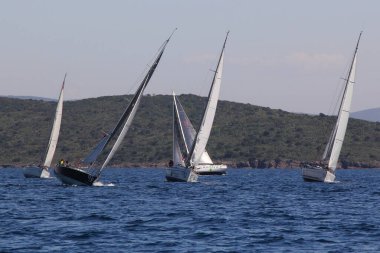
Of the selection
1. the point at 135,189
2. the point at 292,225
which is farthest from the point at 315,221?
the point at 135,189

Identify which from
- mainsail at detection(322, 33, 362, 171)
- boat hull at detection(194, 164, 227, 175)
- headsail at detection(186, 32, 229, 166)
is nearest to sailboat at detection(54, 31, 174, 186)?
headsail at detection(186, 32, 229, 166)

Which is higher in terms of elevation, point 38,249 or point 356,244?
point 356,244

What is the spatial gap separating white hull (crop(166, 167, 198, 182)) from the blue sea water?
50.7 feet

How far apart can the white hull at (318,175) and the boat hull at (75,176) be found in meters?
24.7

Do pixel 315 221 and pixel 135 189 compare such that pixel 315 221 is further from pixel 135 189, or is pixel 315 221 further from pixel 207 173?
pixel 207 173

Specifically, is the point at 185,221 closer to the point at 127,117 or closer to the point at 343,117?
the point at 127,117

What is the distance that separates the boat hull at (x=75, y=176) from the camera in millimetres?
74188

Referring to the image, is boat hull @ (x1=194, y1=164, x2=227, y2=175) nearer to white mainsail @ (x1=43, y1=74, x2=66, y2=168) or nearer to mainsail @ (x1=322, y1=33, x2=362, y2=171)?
white mainsail @ (x1=43, y1=74, x2=66, y2=168)

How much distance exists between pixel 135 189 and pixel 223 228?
1268 inches

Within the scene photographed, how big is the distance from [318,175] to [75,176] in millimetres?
26444

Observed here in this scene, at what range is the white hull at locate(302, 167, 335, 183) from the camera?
90.5 metres

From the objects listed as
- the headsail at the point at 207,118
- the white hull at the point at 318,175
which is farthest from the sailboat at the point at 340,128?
the headsail at the point at 207,118

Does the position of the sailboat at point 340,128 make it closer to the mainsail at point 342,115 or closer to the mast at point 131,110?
the mainsail at point 342,115

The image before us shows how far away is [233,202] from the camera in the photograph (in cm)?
6147
